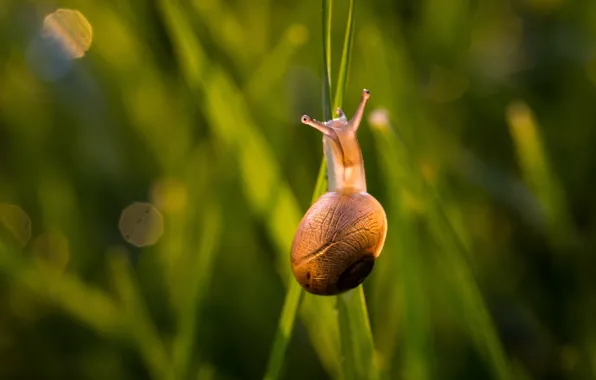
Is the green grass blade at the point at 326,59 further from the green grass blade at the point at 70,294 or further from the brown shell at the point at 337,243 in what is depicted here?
the green grass blade at the point at 70,294

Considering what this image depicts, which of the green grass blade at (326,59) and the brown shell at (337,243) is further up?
the green grass blade at (326,59)

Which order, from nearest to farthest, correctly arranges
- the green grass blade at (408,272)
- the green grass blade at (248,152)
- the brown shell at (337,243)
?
the brown shell at (337,243) → the green grass blade at (408,272) → the green grass blade at (248,152)

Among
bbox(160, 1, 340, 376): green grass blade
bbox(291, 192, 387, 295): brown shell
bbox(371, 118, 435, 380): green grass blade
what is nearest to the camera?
bbox(291, 192, 387, 295): brown shell

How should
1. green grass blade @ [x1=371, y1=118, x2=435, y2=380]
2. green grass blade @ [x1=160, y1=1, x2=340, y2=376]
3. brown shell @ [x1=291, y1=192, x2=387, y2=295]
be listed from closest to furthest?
brown shell @ [x1=291, y1=192, x2=387, y2=295], green grass blade @ [x1=371, y1=118, x2=435, y2=380], green grass blade @ [x1=160, y1=1, x2=340, y2=376]

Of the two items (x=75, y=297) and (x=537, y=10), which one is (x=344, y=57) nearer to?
(x=75, y=297)

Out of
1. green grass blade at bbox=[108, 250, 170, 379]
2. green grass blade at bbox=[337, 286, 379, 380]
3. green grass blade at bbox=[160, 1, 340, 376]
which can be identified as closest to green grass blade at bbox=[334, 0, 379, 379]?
green grass blade at bbox=[337, 286, 379, 380]

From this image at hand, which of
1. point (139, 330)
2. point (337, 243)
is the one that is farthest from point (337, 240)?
point (139, 330)

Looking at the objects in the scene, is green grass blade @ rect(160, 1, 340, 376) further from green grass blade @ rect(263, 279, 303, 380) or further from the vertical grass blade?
the vertical grass blade

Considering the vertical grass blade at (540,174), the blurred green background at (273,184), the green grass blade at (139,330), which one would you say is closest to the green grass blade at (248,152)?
the blurred green background at (273,184)

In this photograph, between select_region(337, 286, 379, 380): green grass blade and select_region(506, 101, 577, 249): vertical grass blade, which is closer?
select_region(337, 286, 379, 380): green grass blade
